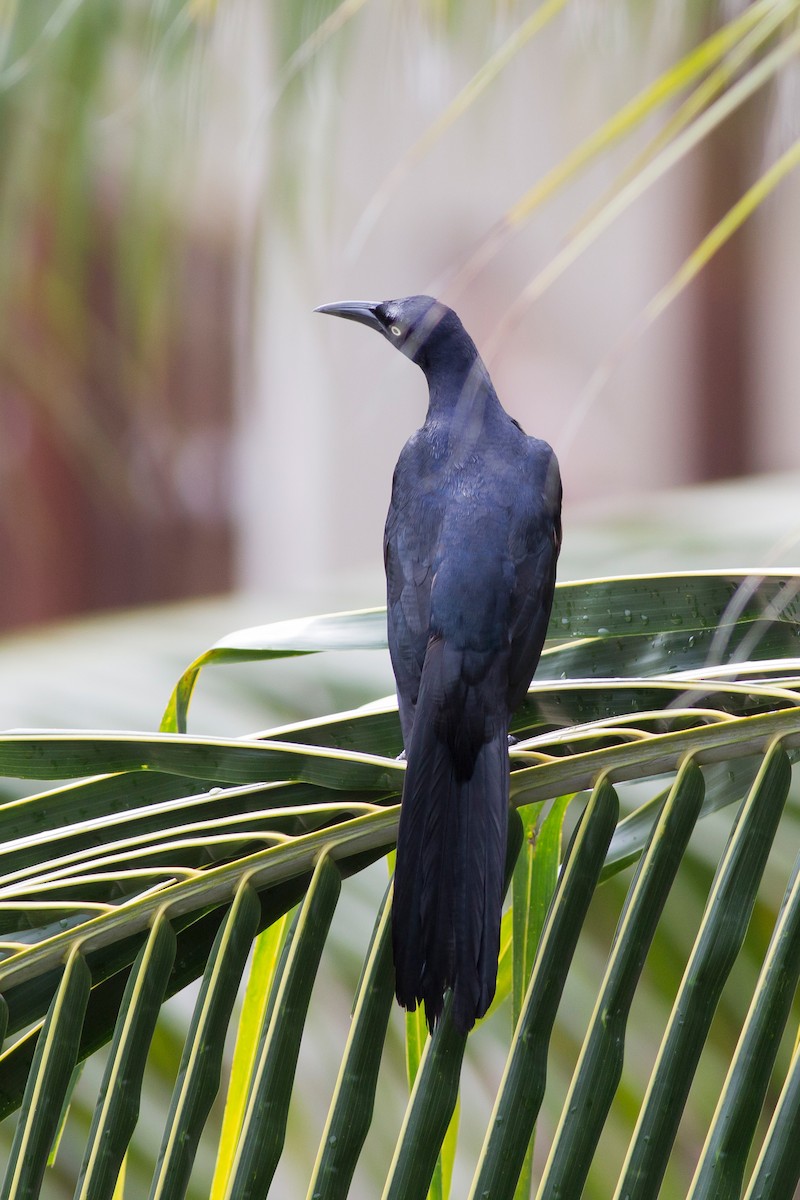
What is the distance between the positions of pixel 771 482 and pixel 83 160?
1.25 m

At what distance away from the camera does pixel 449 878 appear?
2.17 ft

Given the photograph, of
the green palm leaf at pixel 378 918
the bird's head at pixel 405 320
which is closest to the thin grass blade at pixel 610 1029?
the green palm leaf at pixel 378 918

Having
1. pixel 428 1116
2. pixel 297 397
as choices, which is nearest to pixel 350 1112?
pixel 428 1116

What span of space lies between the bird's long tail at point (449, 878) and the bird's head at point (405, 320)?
526 millimetres

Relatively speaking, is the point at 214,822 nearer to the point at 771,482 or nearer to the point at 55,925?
the point at 55,925

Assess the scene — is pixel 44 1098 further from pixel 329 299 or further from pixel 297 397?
pixel 297 397

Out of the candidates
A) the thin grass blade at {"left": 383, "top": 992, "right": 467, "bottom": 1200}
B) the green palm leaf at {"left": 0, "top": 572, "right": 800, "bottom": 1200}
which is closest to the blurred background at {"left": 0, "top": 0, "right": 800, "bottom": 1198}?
the green palm leaf at {"left": 0, "top": 572, "right": 800, "bottom": 1200}

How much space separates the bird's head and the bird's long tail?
0.53 metres

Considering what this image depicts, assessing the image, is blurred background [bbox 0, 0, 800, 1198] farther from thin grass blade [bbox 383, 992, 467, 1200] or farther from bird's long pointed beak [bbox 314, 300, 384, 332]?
thin grass blade [bbox 383, 992, 467, 1200]

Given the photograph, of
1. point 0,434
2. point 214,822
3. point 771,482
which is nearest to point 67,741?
point 214,822

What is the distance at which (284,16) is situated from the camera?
47.1 inches

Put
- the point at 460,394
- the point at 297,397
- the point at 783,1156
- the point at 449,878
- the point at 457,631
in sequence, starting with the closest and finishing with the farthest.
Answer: the point at 783,1156, the point at 449,878, the point at 457,631, the point at 460,394, the point at 297,397

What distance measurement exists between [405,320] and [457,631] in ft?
1.32

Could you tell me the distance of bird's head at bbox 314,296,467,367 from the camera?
1.13 metres
